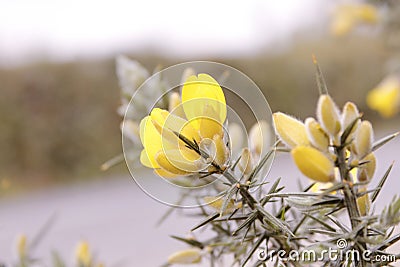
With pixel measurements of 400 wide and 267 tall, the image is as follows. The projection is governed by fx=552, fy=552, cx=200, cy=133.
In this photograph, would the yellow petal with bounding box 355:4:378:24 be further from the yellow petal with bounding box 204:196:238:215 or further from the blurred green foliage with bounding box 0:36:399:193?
the blurred green foliage with bounding box 0:36:399:193

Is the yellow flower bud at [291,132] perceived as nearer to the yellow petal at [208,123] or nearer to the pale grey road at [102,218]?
the yellow petal at [208,123]

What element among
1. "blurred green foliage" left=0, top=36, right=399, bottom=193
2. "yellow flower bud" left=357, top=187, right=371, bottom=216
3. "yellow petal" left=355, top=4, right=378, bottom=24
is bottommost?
"yellow flower bud" left=357, top=187, right=371, bottom=216

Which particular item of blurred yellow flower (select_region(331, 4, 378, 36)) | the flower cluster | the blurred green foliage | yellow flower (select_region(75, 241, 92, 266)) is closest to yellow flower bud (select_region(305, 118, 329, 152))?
the flower cluster

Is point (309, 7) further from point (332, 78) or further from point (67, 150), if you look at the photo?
point (67, 150)

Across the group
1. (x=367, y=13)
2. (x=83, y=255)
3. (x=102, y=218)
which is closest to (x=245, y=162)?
(x=83, y=255)

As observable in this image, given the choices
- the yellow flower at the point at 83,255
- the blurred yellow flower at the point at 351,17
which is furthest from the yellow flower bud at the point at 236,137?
the blurred yellow flower at the point at 351,17

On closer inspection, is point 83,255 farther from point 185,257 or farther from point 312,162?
point 312,162

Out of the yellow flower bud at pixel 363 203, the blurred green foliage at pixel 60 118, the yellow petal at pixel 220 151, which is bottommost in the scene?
the yellow flower bud at pixel 363 203

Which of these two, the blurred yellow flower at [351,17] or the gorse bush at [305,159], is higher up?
the blurred yellow flower at [351,17]
